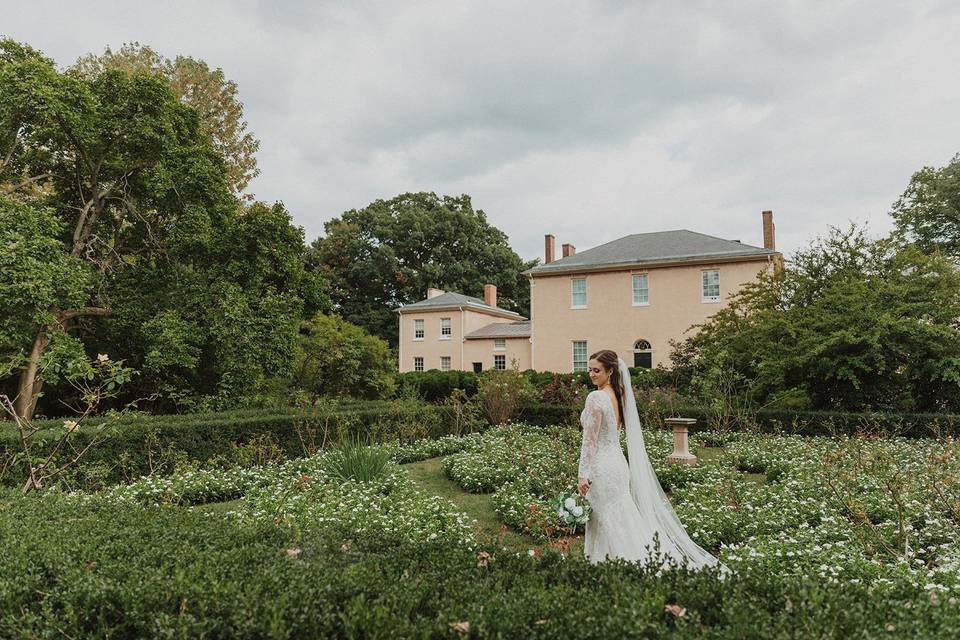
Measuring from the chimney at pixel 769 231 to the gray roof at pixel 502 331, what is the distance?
12.6 m

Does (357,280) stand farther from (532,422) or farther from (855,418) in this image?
(855,418)

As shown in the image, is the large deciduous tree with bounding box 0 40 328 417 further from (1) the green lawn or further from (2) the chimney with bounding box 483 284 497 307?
(2) the chimney with bounding box 483 284 497 307

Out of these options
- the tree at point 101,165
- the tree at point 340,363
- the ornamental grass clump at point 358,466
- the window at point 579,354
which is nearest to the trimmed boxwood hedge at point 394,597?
the ornamental grass clump at point 358,466

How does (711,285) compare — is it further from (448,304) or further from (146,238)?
(146,238)

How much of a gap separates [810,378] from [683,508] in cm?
962

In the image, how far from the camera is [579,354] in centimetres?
2853

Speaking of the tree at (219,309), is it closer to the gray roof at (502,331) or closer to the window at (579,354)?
the window at (579,354)

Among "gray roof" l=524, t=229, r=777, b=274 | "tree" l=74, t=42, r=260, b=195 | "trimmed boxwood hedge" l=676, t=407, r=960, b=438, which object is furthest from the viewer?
"gray roof" l=524, t=229, r=777, b=274

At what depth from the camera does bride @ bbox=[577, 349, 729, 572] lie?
16.9ft

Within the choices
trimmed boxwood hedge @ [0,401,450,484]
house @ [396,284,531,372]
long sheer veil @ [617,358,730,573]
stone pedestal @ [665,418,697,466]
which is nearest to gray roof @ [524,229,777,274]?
house @ [396,284,531,372]

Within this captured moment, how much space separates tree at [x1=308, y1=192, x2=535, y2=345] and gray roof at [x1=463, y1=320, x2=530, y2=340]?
9.76 metres

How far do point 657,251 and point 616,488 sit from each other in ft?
78.1

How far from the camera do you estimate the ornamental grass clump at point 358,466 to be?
339 inches

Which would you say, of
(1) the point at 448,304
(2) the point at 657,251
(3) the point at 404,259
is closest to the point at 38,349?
(1) the point at 448,304
